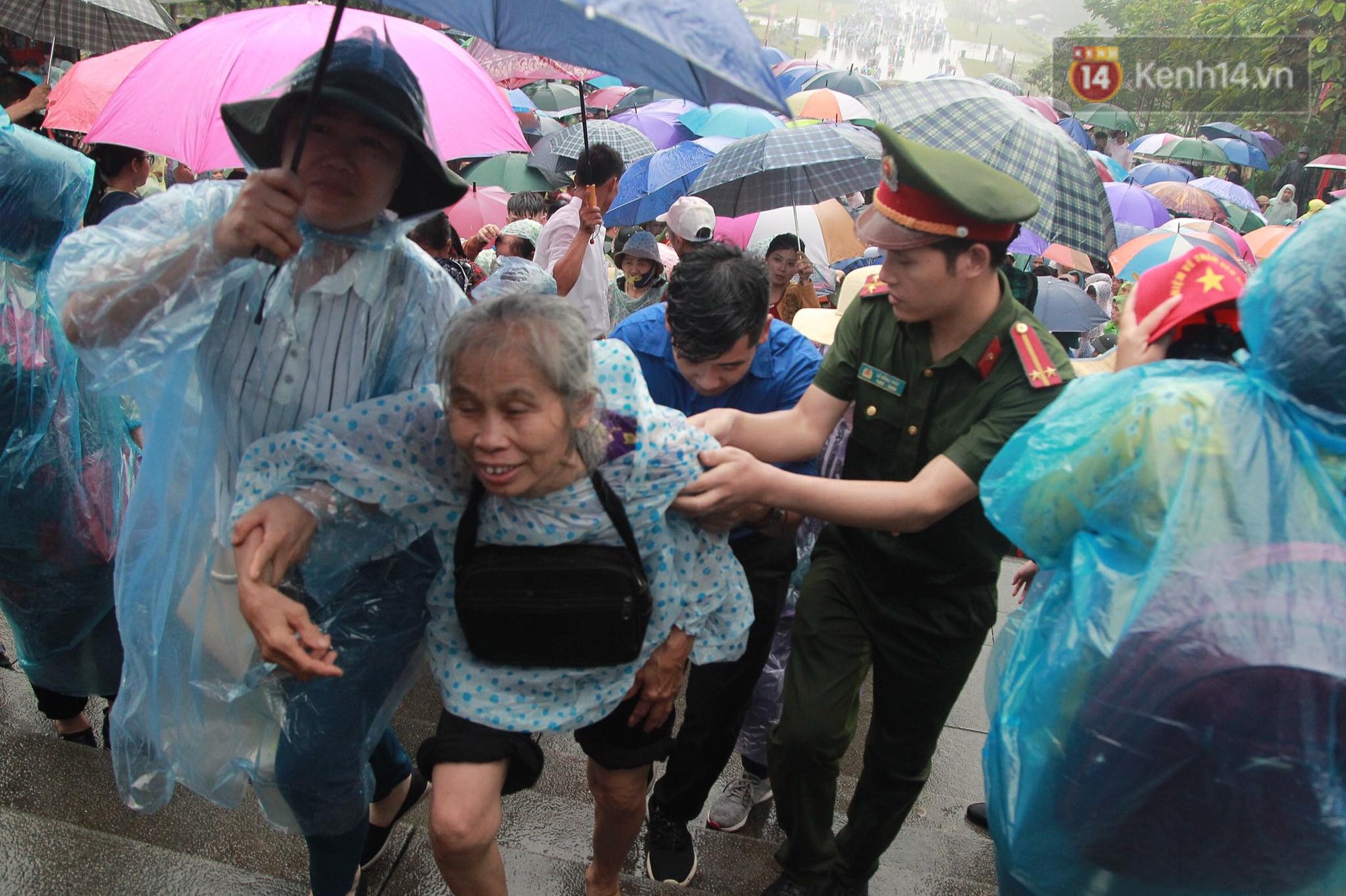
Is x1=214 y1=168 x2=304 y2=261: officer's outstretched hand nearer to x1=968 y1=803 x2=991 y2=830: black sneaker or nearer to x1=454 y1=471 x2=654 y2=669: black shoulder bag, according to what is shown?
x1=454 y1=471 x2=654 y2=669: black shoulder bag

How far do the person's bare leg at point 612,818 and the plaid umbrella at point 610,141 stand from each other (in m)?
6.51

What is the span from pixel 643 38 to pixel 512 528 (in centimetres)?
99

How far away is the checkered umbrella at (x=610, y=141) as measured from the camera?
8.30 metres

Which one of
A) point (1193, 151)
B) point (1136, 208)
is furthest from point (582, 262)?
point (1193, 151)

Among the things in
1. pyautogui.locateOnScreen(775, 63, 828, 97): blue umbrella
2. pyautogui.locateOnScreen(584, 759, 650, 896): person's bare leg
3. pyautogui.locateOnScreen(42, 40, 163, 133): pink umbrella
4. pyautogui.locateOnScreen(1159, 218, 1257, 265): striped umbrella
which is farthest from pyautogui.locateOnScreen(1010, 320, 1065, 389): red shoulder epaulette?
pyautogui.locateOnScreen(775, 63, 828, 97): blue umbrella

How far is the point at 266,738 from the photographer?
2191mm

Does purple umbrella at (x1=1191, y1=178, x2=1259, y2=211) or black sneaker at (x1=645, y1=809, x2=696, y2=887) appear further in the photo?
purple umbrella at (x1=1191, y1=178, x2=1259, y2=211)

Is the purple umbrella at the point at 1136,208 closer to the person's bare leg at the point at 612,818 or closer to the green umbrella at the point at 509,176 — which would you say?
the green umbrella at the point at 509,176

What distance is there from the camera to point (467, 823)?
1.94 m

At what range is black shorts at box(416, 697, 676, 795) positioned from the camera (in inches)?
79.7

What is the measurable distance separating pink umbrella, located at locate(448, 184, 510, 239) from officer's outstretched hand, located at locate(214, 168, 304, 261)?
6.62 metres

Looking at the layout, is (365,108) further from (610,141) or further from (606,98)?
(606,98)

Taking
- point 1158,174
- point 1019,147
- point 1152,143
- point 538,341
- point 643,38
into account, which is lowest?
point 1158,174

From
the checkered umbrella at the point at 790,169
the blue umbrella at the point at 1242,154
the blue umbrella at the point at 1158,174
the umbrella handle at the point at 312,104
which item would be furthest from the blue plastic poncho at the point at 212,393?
the blue umbrella at the point at 1242,154
